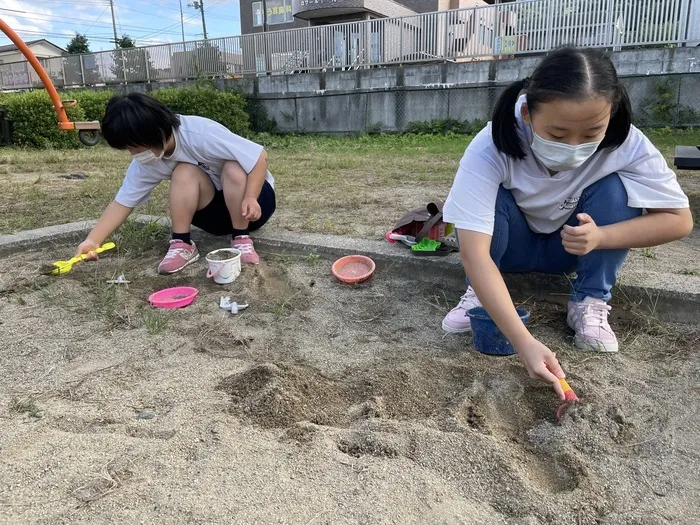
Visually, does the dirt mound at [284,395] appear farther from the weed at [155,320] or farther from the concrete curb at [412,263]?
the concrete curb at [412,263]

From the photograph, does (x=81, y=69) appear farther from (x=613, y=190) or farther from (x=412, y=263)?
(x=613, y=190)

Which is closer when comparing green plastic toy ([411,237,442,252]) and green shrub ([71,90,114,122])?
green plastic toy ([411,237,442,252])

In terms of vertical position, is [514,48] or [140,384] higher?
[514,48]

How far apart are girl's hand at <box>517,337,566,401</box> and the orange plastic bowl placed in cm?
112

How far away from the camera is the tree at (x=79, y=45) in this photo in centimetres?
4364

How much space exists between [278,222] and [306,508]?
2378mm

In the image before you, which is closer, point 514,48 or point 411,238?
point 411,238

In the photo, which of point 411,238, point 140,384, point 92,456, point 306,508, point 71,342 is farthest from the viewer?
point 411,238

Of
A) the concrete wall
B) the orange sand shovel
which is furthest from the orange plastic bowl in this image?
the concrete wall

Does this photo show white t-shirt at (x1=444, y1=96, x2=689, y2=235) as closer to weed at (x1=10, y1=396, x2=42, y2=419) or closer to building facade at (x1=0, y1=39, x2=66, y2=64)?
weed at (x1=10, y1=396, x2=42, y2=419)


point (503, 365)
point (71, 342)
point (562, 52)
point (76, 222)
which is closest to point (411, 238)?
point (503, 365)

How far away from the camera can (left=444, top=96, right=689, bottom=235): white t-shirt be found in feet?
5.02

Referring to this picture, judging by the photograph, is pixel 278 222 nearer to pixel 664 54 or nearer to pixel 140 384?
pixel 140 384

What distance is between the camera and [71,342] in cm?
187
